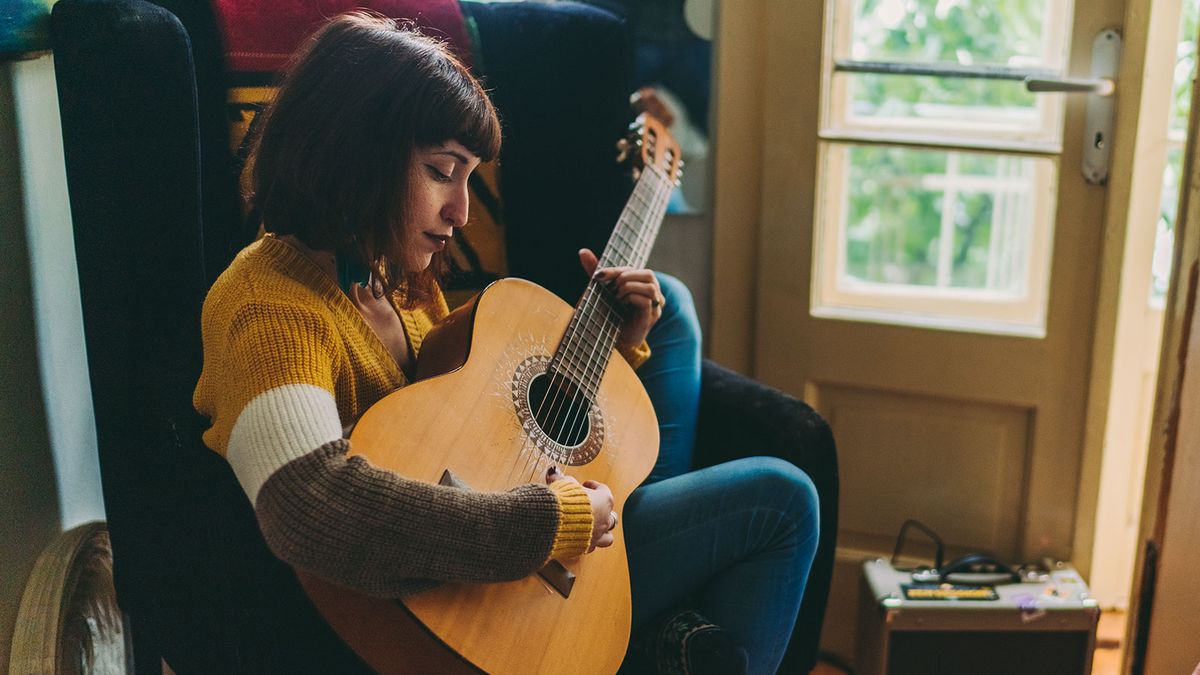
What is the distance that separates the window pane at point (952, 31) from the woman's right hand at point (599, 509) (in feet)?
3.49

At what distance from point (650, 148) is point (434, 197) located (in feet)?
1.89

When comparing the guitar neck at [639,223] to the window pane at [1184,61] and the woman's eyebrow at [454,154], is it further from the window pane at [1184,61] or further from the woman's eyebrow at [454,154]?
the window pane at [1184,61]

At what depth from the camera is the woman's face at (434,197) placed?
1.12 meters

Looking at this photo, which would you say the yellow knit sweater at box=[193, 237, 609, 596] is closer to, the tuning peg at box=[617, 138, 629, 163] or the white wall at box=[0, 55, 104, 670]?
the white wall at box=[0, 55, 104, 670]

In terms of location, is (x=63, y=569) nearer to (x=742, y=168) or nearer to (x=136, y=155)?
(x=136, y=155)

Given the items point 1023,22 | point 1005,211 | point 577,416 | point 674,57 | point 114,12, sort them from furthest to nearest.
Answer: point 1005,211 → point 674,57 → point 1023,22 → point 577,416 → point 114,12

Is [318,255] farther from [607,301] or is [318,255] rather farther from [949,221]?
[949,221]

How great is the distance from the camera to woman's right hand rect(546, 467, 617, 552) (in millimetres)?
1165

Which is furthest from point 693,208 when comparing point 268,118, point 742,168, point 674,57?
point 268,118

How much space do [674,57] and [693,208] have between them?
0.91ft

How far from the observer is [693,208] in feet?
6.63

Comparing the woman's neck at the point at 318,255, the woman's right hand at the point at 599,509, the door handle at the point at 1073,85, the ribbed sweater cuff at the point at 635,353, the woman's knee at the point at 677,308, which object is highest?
the door handle at the point at 1073,85

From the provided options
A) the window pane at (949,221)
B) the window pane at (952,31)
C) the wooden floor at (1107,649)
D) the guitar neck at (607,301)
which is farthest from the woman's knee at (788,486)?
the window pane at (949,221)

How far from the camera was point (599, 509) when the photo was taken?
1.17 m
